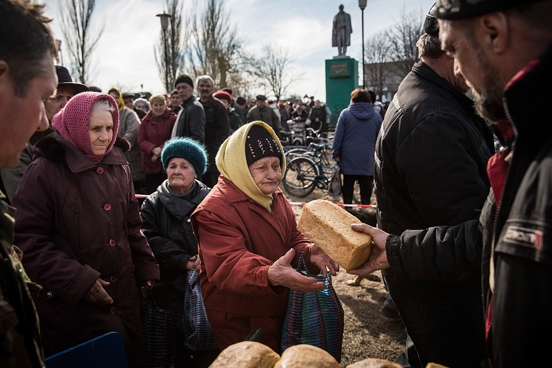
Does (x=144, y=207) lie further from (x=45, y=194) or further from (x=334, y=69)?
(x=334, y=69)

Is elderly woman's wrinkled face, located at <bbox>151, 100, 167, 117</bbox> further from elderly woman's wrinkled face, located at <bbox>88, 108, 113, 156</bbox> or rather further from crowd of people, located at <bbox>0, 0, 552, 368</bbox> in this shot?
elderly woman's wrinkled face, located at <bbox>88, 108, 113, 156</bbox>

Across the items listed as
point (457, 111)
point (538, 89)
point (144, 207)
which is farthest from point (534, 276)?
point (144, 207)

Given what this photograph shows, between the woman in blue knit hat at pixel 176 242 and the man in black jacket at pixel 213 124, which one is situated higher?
the man in black jacket at pixel 213 124

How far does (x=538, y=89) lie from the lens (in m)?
0.87

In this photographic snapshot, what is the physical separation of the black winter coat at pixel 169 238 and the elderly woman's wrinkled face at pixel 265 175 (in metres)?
0.97

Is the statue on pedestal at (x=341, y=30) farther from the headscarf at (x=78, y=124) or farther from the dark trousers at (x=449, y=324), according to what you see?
the dark trousers at (x=449, y=324)

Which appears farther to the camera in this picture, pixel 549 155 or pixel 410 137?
pixel 410 137

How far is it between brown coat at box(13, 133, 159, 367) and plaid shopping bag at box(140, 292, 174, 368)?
214 mm

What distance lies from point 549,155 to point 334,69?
21.4 metres

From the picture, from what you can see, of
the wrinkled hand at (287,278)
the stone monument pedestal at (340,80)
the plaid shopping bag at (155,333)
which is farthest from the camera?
the stone monument pedestal at (340,80)

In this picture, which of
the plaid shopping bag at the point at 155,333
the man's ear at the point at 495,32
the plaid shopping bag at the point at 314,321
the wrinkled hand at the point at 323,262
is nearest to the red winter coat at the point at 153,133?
the plaid shopping bag at the point at 155,333

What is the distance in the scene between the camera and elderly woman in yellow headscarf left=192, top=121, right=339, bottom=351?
2000 mm

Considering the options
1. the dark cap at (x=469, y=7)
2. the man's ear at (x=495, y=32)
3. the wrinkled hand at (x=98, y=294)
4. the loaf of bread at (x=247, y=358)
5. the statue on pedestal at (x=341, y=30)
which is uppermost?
the statue on pedestal at (x=341, y=30)

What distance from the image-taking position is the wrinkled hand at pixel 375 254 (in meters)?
1.93
